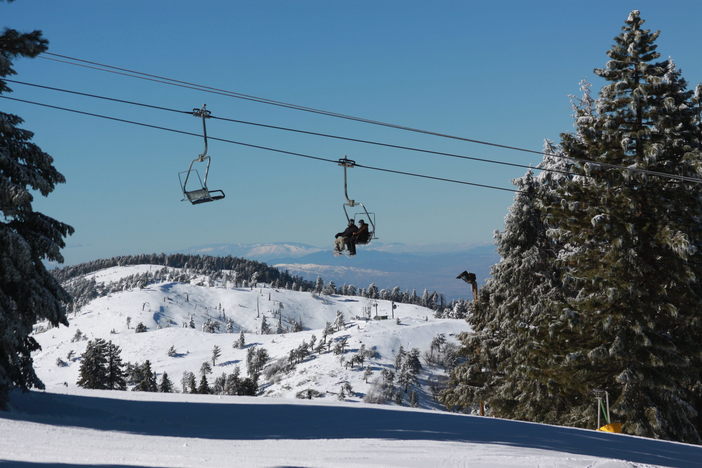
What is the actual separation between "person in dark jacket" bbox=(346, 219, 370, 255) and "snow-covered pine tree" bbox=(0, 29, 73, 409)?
24.7ft

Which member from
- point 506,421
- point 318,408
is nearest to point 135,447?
point 318,408

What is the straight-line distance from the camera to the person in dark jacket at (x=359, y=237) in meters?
17.0

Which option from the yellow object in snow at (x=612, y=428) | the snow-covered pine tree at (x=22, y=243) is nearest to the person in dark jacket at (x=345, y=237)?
the snow-covered pine tree at (x=22, y=243)

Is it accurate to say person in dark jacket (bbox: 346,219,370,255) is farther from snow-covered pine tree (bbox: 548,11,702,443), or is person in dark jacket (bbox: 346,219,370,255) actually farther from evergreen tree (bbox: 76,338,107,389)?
evergreen tree (bbox: 76,338,107,389)

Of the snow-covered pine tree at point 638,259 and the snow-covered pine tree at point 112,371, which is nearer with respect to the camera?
the snow-covered pine tree at point 638,259

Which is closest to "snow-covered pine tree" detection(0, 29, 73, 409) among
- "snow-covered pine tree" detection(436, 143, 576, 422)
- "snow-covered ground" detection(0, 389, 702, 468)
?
"snow-covered ground" detection(0, 389, 702, 468)

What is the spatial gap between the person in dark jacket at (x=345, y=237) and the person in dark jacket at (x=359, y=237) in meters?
0.05

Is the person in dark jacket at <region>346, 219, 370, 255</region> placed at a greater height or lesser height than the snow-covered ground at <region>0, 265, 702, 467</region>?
greater

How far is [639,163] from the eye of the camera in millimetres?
19984

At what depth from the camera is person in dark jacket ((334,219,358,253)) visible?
1695 cm

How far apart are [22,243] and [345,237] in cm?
768

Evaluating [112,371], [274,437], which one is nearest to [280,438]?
[274,437]

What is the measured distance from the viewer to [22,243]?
15.4 meters

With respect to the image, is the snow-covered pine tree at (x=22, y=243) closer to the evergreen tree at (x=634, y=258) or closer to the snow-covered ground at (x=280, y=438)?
the snow-covered ground at (x=280, y=438)
